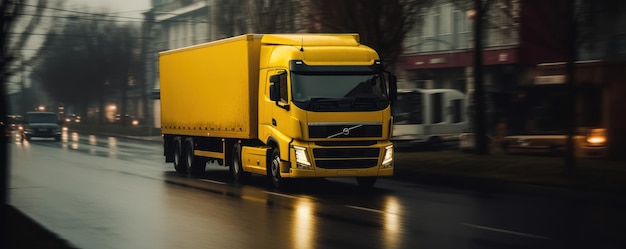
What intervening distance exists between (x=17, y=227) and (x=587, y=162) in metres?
16.6

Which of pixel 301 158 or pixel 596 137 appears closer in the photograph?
pixel 301 158

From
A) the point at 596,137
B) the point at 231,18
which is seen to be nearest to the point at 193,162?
the point at 596,137

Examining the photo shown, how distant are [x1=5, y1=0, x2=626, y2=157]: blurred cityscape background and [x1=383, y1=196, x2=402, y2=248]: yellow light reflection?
4648 millimetres

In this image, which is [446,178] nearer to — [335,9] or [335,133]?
[335,133]

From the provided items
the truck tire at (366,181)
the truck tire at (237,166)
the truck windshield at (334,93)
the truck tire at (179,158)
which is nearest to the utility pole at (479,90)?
the truck tire at (366,181)

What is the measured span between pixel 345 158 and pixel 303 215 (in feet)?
16.0

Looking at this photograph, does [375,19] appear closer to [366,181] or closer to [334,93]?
[366,181]

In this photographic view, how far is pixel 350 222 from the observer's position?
13.9 meters

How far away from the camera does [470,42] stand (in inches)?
1837

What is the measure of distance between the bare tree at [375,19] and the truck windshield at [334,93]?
8.51 meters

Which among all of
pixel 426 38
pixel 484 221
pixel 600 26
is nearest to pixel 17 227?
pixel 484 221

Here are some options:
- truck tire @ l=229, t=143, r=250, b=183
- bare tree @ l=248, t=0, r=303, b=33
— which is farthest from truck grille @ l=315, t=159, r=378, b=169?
bare tree @ l=248, t=0, r=303, b=33

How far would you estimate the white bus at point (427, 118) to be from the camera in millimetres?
34219

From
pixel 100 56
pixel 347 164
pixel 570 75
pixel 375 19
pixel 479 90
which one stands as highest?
pixel 100 56
